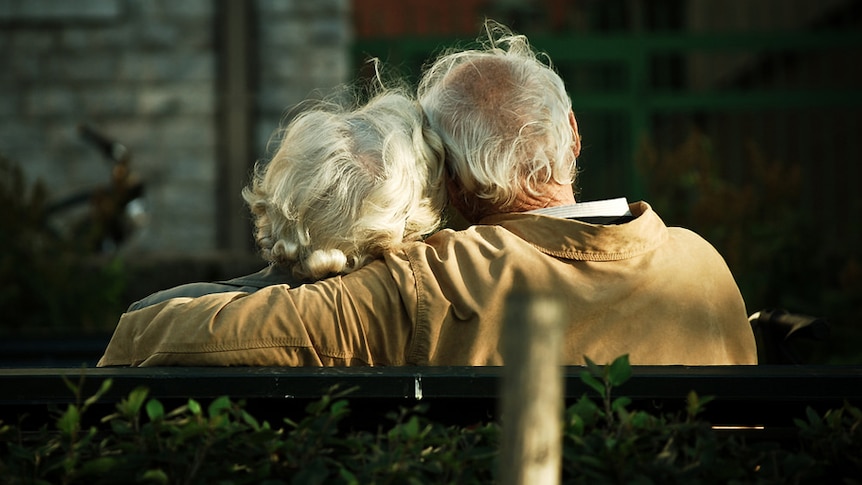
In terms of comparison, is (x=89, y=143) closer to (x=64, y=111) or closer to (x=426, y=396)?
(x=64, y=111)

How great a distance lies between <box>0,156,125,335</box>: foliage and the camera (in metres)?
A: 5.82

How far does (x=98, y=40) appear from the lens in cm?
766

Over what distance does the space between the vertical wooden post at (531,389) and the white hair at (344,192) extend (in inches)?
40.0

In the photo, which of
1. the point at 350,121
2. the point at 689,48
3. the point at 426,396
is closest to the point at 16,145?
the point at 689,48

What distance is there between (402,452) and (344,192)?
0.82 metres

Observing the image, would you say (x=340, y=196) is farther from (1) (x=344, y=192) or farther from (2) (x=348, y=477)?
(2) (x=348, y=477)

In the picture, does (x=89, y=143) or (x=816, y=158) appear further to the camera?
(x=816, y=158)

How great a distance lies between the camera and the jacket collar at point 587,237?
221 centimetres

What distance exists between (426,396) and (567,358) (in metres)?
0.48

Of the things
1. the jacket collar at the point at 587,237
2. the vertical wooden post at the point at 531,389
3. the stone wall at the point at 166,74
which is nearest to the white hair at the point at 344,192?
the jacket collar at the point at 587,237

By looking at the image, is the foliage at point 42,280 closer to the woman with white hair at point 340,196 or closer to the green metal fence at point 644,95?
the green metal fence at point 644,95

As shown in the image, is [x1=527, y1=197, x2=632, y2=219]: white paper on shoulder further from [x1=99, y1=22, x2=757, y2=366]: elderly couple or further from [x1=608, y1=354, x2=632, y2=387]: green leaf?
[x1=608, y1=354, x2=632, y2=387]: green leaf

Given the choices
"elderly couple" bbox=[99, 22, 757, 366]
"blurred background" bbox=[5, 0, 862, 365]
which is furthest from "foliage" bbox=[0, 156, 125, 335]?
"elderly couple" bbox=[99, 22, 757, 366]

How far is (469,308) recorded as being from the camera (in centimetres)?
212
